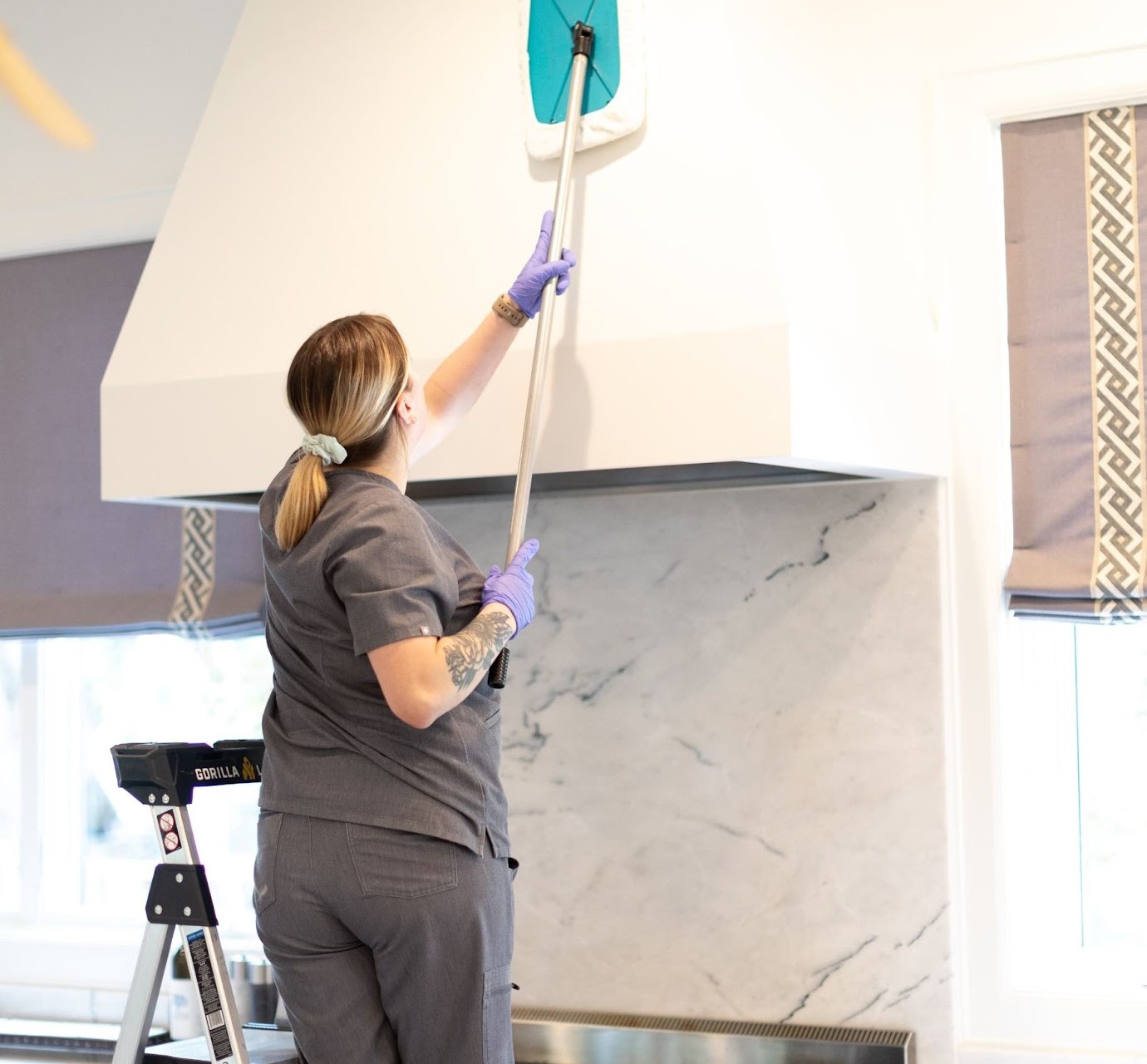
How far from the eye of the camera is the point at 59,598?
7.88ft

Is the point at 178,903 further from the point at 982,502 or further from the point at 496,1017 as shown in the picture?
the point at 982,502

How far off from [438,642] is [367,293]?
22.4 inches

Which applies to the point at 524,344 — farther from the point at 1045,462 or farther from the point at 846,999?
the point at 846,999

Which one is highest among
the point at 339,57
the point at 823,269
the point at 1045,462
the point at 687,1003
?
the point at 339,57

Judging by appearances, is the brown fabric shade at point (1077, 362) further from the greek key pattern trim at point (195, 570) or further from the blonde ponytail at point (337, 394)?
the greek key pattern trim at point (195, 570)

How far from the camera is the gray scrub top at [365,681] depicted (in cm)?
127

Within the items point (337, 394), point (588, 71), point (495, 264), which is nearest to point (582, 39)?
point (588, 71)

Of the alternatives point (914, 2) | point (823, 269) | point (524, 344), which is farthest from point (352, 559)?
point (914, 2)

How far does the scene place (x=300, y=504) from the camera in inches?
51.5

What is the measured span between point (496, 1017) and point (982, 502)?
0.98 meters

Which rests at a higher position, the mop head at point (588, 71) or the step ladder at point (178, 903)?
the mop head at point (588, 71)

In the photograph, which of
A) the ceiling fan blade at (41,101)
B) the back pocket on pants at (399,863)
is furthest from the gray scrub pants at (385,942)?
the ceiling fan blade at (41,101)

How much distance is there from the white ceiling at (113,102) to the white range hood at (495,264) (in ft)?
1.84

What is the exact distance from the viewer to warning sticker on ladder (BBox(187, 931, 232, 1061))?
1.55 metres
